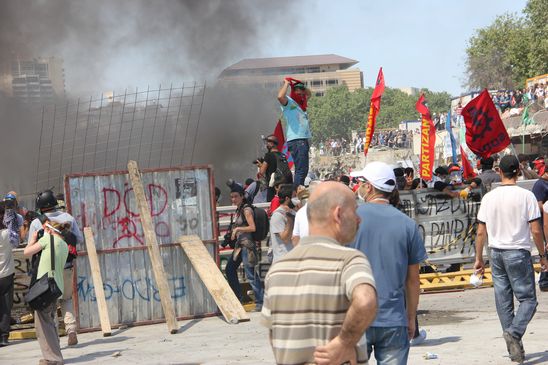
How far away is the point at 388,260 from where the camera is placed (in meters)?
5.13

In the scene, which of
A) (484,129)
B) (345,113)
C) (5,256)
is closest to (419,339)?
(5,256)

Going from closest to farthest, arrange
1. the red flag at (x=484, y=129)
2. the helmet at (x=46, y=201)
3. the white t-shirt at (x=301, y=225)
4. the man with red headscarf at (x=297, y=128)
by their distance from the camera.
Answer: the white t-shirt at (x=301, y=225) < the helmet at (x=46, y=201) < the man with red headscarf at (x=297, y=128) < the red flag at (x=484, y=129)

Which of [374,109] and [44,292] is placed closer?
[44,292]

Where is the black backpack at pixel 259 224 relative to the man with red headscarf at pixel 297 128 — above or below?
below

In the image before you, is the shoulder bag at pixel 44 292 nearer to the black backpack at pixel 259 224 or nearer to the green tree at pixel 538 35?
the black backpack at pixel 259 224

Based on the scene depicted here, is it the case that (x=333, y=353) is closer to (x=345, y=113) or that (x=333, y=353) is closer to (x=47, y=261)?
(x=47, y=261)

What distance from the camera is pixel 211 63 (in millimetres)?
31875

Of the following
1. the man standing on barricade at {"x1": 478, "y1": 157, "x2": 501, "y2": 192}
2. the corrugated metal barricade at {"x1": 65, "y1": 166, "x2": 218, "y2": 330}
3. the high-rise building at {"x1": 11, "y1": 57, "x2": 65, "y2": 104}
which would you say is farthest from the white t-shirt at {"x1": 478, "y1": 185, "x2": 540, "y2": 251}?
the high-rise building at {"x1": 11, "y1": 57, "x2": 65, "y2": 104}

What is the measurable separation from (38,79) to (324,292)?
24.3m

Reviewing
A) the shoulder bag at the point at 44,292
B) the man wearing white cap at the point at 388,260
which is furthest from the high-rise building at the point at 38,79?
the man wearing white cap at the point at 388,260

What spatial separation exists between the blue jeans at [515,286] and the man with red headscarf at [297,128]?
493 cm

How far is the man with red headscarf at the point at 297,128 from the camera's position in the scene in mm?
12281

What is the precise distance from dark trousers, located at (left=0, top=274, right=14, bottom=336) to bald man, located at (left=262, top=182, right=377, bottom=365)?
730cm

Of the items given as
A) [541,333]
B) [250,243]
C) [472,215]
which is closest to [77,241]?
[250,243]
